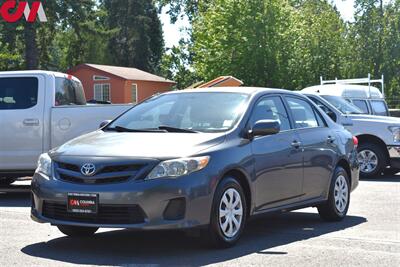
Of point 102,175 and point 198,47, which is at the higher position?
point 198,47

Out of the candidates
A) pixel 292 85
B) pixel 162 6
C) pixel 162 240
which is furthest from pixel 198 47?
pixel 162 240

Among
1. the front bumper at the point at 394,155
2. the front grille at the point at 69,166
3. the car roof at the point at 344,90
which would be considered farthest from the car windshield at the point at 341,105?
the front grille at the point at 69,166

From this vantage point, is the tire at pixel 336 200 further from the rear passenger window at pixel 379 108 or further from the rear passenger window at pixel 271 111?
the rear passenger window at pixel 379 108

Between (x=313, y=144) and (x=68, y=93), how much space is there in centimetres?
525

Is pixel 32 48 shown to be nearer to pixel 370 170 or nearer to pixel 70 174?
pixel 370 170

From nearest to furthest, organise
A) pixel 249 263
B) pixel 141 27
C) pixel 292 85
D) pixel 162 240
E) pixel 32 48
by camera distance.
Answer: pixel 249 263
pixel 162 240
pixel 292 85
pixel 32 48
pixel 141 27

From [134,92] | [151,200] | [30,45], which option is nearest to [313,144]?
[151,200]

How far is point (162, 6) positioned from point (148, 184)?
54155 mm

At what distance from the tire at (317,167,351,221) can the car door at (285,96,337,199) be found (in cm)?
18

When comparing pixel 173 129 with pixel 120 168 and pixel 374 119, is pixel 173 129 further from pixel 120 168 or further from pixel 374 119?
pixel 374 119

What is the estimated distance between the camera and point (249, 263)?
20.7ft

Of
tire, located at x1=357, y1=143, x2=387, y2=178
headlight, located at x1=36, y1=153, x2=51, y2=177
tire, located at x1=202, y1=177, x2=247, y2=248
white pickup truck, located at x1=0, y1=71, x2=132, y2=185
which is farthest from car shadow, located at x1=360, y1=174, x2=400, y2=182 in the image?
headlight, located at x1=36, y1=153, x2=51, y2=177

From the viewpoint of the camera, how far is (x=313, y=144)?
27.8 ft

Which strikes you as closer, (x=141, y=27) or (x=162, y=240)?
(x=162, y=240)
